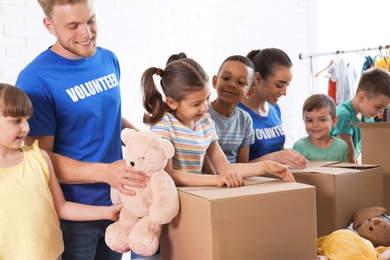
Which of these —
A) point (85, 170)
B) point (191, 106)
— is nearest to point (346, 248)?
point (191, 106)

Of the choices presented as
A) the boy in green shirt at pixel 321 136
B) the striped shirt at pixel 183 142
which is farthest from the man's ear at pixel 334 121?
the striped shirt at pixel 183 142

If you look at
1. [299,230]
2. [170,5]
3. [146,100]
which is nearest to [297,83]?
[170,5]

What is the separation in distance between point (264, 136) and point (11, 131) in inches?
36.5

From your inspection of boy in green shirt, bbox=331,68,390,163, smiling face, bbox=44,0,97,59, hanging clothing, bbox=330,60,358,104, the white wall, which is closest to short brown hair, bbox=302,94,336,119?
boy in green shirt, bbox=331,68,390,163

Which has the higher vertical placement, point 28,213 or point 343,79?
point 343,79

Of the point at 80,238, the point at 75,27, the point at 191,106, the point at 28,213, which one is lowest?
the point at 80,238

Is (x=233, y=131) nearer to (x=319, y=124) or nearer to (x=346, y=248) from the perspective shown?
(x=319, y=124)

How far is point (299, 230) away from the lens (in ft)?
3.05

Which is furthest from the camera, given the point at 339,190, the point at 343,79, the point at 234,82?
the point at 343,79

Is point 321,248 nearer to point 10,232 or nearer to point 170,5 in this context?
point 10,232

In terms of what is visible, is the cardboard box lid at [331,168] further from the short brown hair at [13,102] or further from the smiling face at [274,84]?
the short brown hair at [13,102]

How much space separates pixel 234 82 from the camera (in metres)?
1.45

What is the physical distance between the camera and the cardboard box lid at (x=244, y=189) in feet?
2.82

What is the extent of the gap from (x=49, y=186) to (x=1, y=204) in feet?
0.41
